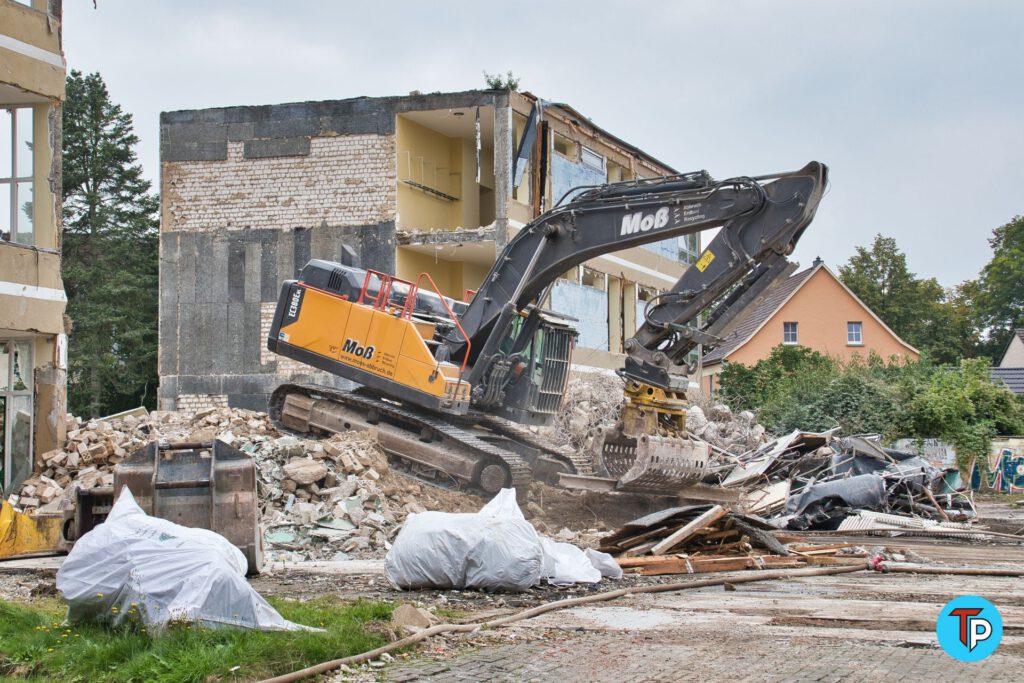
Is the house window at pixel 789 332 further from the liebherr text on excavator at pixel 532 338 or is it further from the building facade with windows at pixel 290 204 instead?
the liebherr text on excavator at pixel 532 338

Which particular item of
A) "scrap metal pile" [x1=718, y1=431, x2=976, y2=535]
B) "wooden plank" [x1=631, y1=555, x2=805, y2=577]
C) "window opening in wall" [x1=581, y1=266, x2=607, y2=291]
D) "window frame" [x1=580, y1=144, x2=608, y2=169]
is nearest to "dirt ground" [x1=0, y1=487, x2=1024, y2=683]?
"wooden plank" [x1=631, y1=555, x2=805, y2=577]

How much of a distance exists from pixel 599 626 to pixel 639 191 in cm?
893

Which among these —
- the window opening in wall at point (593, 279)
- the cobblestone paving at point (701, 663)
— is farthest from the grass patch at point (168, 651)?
the window opening in wall at point (593, 279)

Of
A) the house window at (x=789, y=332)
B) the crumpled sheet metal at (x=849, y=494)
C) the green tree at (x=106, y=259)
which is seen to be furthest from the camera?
the house window at (x=789, y=332)

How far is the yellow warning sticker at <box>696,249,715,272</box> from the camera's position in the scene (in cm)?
1569

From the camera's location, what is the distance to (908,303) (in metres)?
Result: 68.3


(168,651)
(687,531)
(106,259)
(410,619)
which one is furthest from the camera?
(106,259)

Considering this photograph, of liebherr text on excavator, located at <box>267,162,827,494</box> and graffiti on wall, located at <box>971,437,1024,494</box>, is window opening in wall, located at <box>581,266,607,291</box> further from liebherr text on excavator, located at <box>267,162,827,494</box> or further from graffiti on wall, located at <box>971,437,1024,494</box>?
liebherr text on excavator, located at <box>267,162,827,494</box>

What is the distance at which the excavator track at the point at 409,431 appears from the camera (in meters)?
16.5

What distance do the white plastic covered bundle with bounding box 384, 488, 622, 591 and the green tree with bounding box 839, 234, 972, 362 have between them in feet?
202

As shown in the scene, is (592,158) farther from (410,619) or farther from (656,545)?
(410,619)

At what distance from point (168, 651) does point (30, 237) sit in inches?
554

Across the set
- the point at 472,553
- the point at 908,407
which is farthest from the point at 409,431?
the point at 908,407

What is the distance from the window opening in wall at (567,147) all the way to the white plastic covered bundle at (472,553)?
20.6 m
